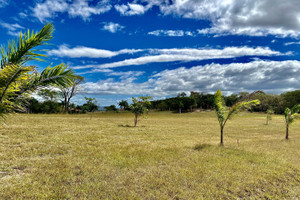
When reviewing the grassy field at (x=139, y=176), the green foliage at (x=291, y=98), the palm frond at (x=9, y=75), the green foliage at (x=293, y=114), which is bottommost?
the grassy field at (x=139, y=176)

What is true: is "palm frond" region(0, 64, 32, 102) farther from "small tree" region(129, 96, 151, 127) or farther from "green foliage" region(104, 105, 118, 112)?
"green foliage" region(104, 105, 118, 112)

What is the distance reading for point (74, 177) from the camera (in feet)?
21.1

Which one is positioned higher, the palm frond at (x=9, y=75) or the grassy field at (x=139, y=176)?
the palm frond at (x=9, y=75)

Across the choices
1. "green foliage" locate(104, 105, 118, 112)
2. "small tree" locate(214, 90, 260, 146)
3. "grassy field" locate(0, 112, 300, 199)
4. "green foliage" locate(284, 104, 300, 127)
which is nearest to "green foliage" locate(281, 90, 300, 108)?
"green foliage" locate(284, 104, 300, 127)

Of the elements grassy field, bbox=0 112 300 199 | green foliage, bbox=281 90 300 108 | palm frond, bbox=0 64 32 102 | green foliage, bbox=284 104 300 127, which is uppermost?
green foliage, bbox=281 90 300 108

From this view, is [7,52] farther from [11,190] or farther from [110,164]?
[110,164]

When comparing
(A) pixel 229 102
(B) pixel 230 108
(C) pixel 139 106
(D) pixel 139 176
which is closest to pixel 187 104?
(A) pixel 229 102

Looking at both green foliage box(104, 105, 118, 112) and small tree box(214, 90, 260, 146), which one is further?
green foliage box(104, 105, 118, 112)

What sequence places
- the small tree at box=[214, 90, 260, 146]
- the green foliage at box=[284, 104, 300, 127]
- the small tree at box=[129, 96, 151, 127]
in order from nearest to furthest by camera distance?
1. the small tree at box=[214, 90, 260, 146]
2. the green foliage at box=[284, 104, 300, 127]
3. the small tree at box=[129, 96, 151, 127]


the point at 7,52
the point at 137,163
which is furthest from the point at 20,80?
→ the point at 137,163

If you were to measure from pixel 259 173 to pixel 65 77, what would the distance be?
9.39 metres

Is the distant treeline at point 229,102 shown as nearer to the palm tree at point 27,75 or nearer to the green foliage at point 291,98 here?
Result: the green foliage at point 291,98

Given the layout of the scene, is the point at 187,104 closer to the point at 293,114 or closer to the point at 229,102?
the point at 229,102

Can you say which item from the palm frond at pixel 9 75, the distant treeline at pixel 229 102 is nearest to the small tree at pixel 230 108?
the palm frond at pixel 9 75
